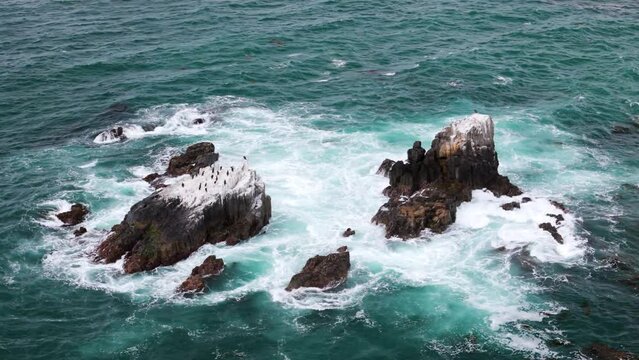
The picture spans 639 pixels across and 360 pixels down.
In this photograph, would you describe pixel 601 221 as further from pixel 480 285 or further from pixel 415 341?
pixel 415 341

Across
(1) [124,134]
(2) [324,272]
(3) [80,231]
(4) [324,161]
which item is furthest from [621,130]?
(3) [80,231]

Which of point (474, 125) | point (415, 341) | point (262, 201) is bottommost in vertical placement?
point (415, 341)

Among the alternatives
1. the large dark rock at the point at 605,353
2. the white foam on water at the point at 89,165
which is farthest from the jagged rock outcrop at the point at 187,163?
the large dark rock at the point at 605,353

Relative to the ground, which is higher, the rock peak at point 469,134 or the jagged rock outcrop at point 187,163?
the rock peak at point 469,134

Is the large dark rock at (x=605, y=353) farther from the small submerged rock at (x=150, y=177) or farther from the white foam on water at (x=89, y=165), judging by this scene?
the white foam on water at (x=89, y=165)

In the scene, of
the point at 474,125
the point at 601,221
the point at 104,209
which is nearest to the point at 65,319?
the point at 104,209
